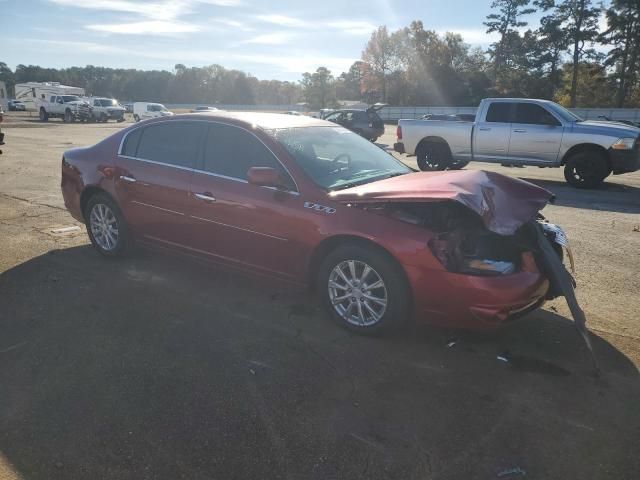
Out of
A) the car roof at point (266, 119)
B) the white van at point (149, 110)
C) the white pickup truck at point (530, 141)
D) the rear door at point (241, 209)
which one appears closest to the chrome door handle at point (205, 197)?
the rear door at point (241, 209)

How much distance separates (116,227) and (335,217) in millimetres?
2757

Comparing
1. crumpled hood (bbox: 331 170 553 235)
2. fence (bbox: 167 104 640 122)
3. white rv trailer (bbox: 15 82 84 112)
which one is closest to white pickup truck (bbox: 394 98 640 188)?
crumpled hood (bbox: 331 170 553 235)

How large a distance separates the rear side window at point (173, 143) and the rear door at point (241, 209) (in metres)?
0.16

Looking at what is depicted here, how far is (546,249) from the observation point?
3672mm

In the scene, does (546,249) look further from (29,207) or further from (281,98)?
(281,98)

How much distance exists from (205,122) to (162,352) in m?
2.20

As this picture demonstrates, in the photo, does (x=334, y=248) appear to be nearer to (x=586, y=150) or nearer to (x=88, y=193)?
(x=88, y=193)

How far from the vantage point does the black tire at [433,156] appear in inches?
507

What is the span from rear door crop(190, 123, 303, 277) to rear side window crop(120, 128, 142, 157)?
40.3 inches

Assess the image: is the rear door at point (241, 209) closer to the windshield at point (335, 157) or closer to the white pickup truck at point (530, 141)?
the windshield at point (335, 157)

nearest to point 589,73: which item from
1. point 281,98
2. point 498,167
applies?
point 498,167

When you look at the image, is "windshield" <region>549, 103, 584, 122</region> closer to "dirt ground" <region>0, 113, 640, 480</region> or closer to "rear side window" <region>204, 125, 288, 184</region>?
"dirt ground" <region>0, 113, 640, 480</region>

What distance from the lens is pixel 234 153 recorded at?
4461mm

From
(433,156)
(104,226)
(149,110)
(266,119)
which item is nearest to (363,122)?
(433,156)
